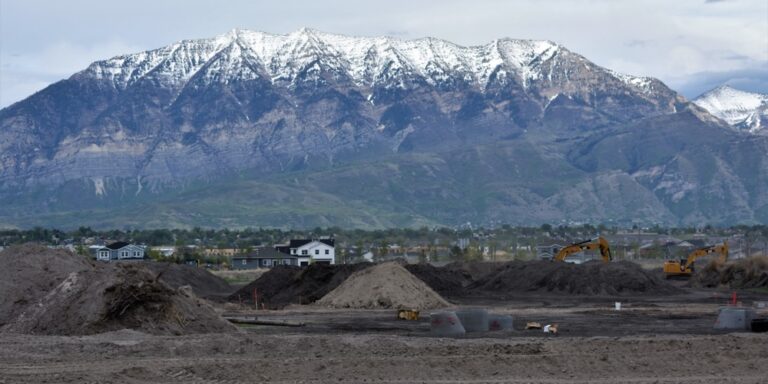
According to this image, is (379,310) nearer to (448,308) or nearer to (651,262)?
(448,308)

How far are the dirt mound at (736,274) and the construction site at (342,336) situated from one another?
25.9m

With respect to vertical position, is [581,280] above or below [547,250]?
below

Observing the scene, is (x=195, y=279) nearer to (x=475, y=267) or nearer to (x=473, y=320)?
(x=475, y=267)

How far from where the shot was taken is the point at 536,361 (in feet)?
114

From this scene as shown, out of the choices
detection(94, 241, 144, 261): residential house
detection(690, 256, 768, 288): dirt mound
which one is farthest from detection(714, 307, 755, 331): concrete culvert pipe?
detection(94, 241, 144, 261): residential house

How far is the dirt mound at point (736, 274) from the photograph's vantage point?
99.6 metres

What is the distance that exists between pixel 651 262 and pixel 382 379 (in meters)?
137

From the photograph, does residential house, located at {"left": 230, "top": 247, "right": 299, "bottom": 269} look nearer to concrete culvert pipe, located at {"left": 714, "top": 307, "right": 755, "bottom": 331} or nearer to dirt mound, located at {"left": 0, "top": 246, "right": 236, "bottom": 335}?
concrete culvert pipe, located at {"left": 714, "top": 307, "right": 755, "bottom": 331}

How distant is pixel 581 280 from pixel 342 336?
2045 inches

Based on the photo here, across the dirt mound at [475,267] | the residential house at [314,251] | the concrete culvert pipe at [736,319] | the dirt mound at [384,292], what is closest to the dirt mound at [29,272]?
the dirt mound at [384,292]

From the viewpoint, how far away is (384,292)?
7106cm

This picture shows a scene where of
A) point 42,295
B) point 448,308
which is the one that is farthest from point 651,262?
point 42,295

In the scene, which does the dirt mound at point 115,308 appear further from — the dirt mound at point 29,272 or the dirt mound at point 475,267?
the dirt mound at point 475,267

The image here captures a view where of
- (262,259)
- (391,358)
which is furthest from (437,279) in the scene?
(262,259)
